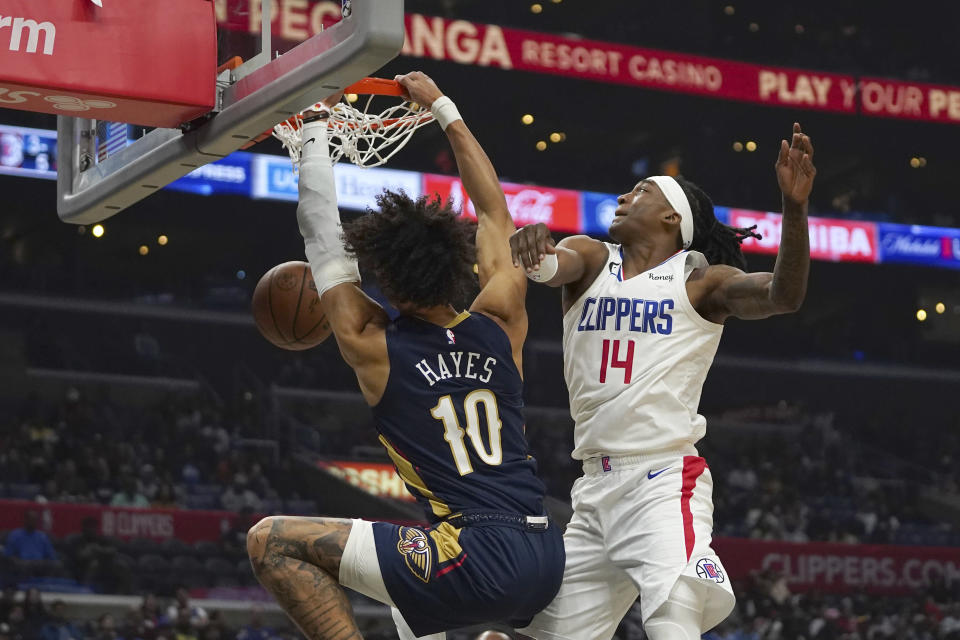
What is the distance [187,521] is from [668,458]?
38.4 feet

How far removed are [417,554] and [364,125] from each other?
1956 millimetres

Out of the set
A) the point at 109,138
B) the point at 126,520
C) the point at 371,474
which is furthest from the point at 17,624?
the point at 371,474

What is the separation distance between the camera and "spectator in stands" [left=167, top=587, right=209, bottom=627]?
486 inches

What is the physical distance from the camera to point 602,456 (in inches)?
179

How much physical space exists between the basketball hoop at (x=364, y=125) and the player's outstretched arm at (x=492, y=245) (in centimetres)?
49

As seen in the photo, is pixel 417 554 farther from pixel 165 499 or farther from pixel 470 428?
pixel 165 499

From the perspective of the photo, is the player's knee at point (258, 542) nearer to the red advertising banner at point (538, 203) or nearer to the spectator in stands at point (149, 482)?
the spectator in stands at point (149, 482)

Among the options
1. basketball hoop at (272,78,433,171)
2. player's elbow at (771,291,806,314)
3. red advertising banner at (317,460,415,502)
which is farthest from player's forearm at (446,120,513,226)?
red advertising banner at (317,460,415,502)

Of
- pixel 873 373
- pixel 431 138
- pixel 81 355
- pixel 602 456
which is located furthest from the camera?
pixel 873 373

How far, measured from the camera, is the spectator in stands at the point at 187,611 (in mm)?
12352

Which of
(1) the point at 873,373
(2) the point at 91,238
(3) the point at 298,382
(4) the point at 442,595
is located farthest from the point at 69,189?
(1) the point at 873,373

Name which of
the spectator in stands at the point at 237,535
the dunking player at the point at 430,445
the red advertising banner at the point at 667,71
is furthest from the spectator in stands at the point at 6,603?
the red advertising banner at the point at 667,71

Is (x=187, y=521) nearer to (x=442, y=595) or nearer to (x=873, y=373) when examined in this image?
(x=442, y=595)

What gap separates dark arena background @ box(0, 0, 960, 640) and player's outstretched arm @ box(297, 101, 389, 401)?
8.69 metres
